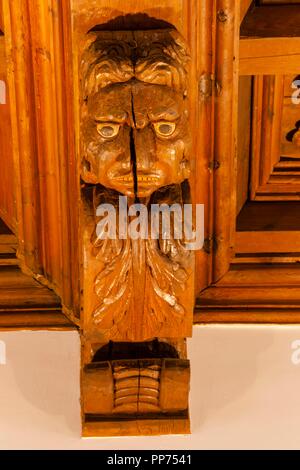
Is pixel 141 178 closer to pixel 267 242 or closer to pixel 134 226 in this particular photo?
pixel 134 226

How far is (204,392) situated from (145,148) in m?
0.42

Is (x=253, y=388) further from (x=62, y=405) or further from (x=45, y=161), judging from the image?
Result: (x=45, y=161)

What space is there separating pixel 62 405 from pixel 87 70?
1.60ft

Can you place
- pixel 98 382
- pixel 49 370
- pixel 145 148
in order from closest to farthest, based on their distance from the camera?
pixel 145 148 < pixel 98 382 < pixel 49 370

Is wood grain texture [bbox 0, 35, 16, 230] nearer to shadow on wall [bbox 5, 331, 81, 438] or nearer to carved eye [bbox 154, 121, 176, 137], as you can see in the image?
shadow on wall [bbox 5, 331, 81, 438]

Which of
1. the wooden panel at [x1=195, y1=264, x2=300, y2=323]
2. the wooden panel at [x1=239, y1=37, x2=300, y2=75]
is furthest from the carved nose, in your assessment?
the wooden panel at [x1=195, y1=264, x2=300, y2=323]

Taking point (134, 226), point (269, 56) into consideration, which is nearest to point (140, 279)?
point (134, 226)

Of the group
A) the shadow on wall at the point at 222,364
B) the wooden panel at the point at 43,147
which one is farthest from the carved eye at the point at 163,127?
the shadow on wall at the point at 222,364

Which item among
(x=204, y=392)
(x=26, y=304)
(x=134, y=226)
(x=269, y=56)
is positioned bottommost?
(x=204, y=392)

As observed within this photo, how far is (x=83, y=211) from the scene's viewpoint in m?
1.10

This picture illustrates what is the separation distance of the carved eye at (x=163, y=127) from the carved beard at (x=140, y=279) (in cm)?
9

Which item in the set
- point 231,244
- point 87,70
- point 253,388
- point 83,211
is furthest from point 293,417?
point 87,70

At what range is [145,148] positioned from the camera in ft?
3.39

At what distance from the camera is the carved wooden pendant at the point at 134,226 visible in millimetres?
1042
